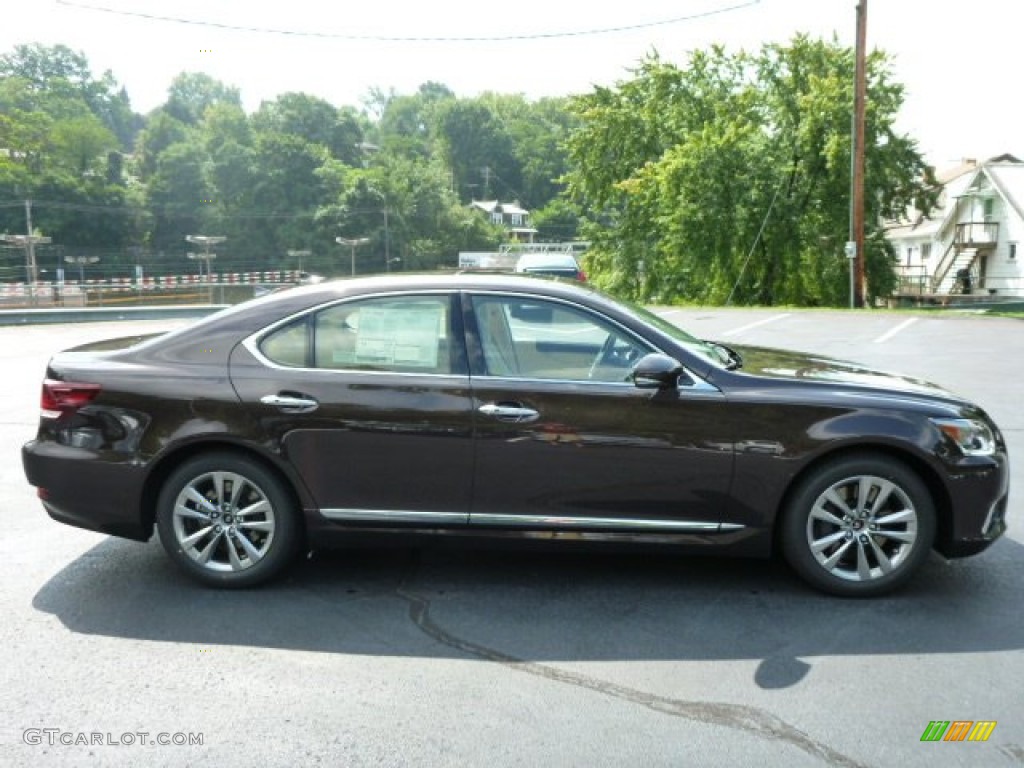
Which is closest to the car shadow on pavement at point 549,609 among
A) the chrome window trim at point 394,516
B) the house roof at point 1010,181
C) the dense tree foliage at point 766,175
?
the chrome window trim at point 394,516

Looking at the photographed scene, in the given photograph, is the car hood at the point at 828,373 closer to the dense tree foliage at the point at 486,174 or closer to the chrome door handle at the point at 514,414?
the chrome door handle at the point at 514,414

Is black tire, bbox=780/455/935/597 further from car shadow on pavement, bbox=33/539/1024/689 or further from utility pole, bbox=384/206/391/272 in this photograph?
utility pole, bbox=384/206/391/272

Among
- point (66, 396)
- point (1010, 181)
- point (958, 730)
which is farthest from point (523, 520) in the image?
point (1010, 181)

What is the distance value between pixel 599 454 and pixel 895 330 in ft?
50.5

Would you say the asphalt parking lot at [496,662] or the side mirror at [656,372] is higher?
the side mirror at [656,372]

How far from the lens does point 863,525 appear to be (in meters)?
4.40

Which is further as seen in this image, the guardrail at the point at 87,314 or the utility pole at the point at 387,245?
the utility pole at the point at 387,245

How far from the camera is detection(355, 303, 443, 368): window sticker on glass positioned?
15.0 ft

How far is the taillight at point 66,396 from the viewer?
4598 millimetres

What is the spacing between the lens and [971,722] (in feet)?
10.8

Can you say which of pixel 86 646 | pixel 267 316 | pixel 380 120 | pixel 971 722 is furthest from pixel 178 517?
pixel 380 120

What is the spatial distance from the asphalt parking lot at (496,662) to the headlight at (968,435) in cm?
71

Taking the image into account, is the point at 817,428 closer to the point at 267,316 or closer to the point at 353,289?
the point at 353,289

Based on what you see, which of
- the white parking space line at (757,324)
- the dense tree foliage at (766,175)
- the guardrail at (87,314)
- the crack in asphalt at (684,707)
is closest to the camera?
the crack in asphalt at (684,707)
